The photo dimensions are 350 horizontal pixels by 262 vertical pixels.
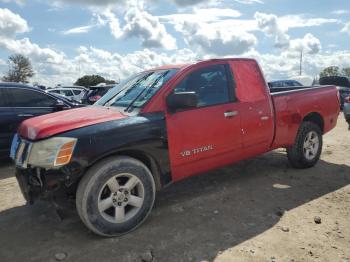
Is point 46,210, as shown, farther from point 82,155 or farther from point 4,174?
point 4,174

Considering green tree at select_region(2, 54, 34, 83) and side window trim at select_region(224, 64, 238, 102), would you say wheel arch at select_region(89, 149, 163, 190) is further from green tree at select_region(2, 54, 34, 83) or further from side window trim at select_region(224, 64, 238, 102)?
green tree at select_region(2, 54, 34, 83)

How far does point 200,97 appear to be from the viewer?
4746 mm

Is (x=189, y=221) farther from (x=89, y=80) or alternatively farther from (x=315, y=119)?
(x=89, y=80)

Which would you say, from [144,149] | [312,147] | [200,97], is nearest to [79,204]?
[144,149]

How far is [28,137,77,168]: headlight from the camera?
3656 millimetres

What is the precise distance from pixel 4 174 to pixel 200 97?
413 cm

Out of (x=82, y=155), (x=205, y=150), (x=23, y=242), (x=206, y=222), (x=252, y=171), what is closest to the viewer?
(x=82, y=155)

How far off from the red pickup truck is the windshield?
0.7 inches

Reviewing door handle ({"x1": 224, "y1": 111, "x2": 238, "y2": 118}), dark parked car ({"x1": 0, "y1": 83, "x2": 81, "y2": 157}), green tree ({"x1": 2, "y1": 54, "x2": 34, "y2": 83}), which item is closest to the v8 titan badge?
door handle ({"x1": 224, "y1": 111, "x2": 238, "y2": 118})

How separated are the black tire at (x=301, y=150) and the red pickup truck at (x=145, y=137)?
45 centimetres

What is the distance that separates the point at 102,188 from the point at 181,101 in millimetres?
1267

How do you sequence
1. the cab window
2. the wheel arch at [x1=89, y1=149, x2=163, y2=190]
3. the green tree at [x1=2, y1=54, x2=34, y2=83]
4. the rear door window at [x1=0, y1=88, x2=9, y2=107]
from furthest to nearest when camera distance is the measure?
the green tree at [x1=2, y1=54, x2=34, y2=83], the rear door window at [x1=0, y1=88, x2=9, y2=107], the cab window, the wheel arch at [x1=89, y1=149, x2=163, y2=190]

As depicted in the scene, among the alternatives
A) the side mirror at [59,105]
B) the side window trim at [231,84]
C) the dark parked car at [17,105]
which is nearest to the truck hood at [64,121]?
the side window trim at [231,84]

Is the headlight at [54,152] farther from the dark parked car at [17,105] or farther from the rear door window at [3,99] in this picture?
the rear door window at [3,99]
